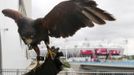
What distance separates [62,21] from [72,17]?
0.07 metres

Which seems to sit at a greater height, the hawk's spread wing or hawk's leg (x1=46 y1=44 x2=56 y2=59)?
A: the hawk's spread wing

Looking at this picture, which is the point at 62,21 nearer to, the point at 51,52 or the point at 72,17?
the point at 72,17

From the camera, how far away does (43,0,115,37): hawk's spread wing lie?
2.82 m

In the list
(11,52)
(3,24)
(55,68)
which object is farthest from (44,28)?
(11,52)

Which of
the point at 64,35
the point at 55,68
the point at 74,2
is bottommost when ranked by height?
the point at 55,68

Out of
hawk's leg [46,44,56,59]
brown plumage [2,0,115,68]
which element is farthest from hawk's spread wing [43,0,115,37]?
hawk's leg [46,44,56,59]

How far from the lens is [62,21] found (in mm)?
2871

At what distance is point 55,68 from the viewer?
9.78 feet

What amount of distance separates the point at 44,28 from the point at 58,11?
0.50ft

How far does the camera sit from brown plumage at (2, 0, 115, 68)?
282 centimetres

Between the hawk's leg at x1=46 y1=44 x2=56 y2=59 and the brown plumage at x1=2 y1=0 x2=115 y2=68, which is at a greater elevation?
the brown plumage at x1=2 y1=0 x2=115 y2=68

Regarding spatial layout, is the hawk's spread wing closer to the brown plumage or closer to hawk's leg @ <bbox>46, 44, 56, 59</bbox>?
the brown plumage

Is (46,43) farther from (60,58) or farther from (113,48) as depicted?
(113,48)

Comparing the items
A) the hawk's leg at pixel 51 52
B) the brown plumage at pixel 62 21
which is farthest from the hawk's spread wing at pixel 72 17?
the hawk's leg at pixel 51 52
